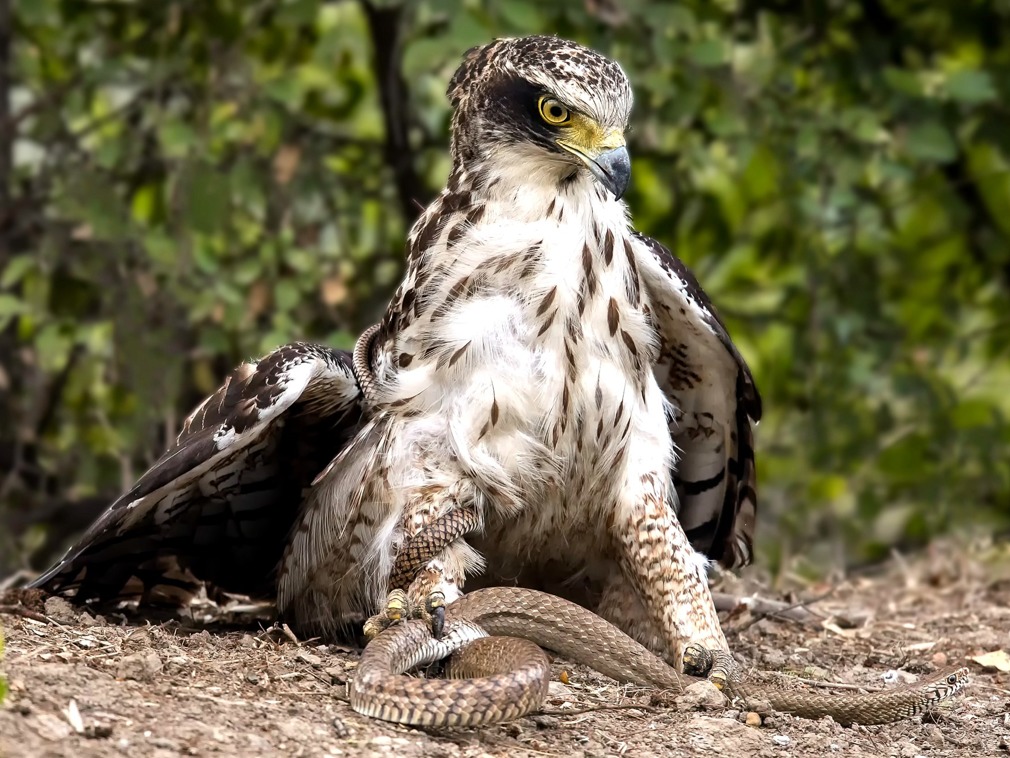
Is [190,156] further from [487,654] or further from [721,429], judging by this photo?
[487,654]

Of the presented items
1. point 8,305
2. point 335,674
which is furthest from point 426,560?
point 8,305

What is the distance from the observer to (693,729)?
143 inches

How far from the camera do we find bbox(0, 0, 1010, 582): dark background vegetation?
23.4 ft

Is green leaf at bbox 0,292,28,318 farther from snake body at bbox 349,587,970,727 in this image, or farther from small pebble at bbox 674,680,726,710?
small pebble at bbox 674,680,726,710

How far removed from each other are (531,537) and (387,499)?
47 centimetres

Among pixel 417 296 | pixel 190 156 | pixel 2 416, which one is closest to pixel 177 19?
pixel 190 156

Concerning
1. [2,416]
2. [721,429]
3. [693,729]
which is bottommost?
[2,416]

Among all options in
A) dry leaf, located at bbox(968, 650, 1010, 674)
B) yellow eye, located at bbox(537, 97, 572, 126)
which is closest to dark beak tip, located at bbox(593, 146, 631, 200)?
yellow eye, located at bbox(537, 97, 572, 126)

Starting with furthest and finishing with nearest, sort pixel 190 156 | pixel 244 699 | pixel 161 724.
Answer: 1. pixel 190 156
2. pixel 244 699
3. pixel 161 724

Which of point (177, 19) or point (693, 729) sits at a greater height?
point (177, 19)

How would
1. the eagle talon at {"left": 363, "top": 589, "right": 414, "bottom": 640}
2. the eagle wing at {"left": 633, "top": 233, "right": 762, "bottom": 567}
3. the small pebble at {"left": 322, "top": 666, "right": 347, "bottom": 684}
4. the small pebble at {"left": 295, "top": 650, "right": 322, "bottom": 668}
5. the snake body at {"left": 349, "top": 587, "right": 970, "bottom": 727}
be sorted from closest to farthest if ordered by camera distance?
1. the snake body at {"left": 349, "top": 587, "right": 970, "bottom": 727}
2. the small pebble at {"left": 322, "top": 666, "right": 347, "bottom": 684}
3. the small pebble at {"left": 295, "top": 650, "right": 322, "bottom": 668}
4. the eagle talon at {"left": 363, "top": 589, "right": 414, "bottom": 640}
5. the eagle wing at {"left": 633, "top": 233, "right": 762, "bottom": 567}

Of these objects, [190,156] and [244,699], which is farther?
[190,156]

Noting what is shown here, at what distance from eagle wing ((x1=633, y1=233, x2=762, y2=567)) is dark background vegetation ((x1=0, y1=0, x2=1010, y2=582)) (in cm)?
223

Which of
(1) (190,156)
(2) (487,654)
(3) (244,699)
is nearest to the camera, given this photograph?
(3) (244,699)
